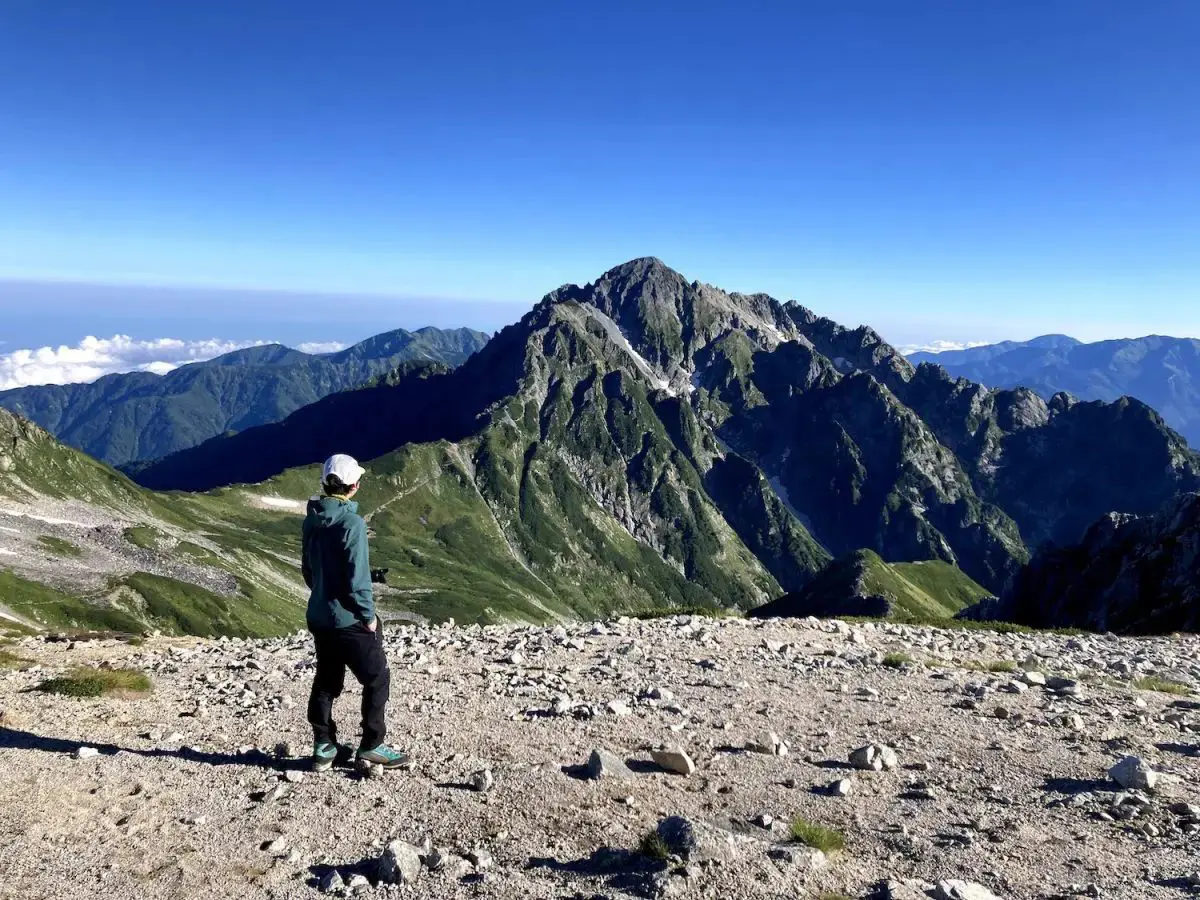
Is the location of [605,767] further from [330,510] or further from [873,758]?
[330,510]

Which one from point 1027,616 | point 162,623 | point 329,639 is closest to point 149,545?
point 162,623

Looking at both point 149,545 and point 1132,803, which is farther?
point 149,545

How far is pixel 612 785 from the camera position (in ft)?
33.8

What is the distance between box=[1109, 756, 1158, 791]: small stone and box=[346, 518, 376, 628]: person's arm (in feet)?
36.3

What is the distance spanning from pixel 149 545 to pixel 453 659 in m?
187

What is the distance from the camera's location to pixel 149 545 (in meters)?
173

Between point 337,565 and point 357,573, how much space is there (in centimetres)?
30

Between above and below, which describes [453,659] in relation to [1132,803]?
below

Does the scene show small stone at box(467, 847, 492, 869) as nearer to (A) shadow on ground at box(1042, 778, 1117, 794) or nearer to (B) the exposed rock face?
(A) shadow on ground at box(1042, 778, 1117, 794)

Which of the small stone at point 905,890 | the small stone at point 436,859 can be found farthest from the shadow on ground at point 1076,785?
the small stone at point 436,859

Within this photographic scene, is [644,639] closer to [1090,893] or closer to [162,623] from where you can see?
[1090,893]

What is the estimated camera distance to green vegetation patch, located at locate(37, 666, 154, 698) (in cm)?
1403

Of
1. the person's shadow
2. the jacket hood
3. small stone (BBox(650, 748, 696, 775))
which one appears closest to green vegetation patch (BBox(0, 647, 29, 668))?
the person's shadow

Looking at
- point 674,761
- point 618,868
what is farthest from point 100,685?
point 618,868
